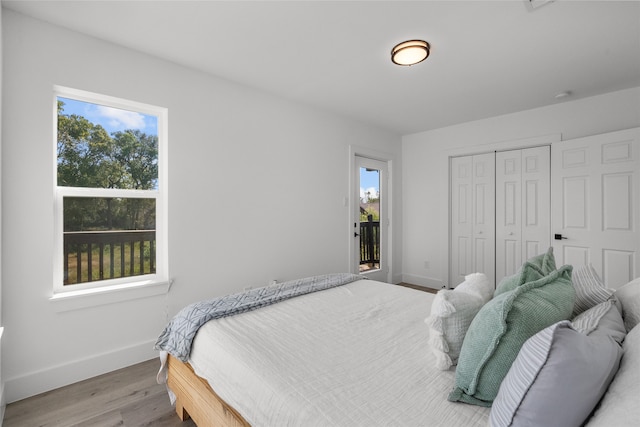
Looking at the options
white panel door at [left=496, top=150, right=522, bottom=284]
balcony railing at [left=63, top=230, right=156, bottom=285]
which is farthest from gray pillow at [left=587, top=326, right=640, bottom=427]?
white panel door at [left=496, top=150, right=522, bottom=284]

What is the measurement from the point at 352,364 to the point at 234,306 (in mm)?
868

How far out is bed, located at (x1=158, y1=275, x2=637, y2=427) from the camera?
936mm

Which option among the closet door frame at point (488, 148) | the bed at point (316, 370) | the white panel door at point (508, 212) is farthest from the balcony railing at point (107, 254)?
the white panel door at point (508, 212)

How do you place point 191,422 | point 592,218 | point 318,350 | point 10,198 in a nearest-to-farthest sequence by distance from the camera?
point 318,350 < point 191,422 < point 10,198 < point 592,218

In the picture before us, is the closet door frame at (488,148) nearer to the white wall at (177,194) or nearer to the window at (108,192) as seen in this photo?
the white wall at (177,194)

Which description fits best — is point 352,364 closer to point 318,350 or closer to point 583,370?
point 318,350

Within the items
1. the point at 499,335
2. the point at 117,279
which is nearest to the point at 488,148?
the point at 499,335

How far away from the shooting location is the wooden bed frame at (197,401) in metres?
1.24

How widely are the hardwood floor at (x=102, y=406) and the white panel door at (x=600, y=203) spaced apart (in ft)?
13.5

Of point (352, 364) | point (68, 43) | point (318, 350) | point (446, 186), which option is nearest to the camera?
point (352, 364)

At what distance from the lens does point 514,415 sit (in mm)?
678

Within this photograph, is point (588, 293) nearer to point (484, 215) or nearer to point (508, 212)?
point (508, 212)

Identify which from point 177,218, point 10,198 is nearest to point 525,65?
point 177,218

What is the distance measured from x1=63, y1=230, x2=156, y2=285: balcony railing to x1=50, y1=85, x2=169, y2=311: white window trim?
0.04 meters
